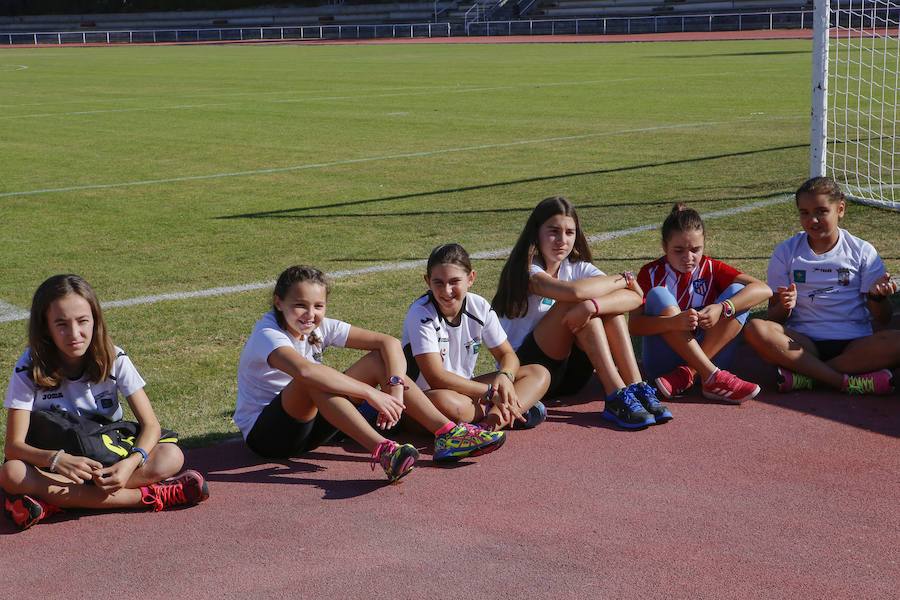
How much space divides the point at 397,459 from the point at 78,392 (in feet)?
4.10

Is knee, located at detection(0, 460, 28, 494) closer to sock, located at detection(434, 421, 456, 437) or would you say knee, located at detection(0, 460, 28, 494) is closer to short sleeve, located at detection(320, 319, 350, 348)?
short sleeve, located at detection(320, 319, 350, 348)

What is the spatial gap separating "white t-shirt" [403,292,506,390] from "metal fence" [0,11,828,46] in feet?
163

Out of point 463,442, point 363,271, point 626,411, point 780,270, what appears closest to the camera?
point 463,442

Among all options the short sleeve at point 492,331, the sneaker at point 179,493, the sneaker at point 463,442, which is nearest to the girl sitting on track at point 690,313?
the short sleeve at point 492,331

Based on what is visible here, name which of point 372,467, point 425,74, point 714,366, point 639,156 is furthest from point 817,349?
point 425,74

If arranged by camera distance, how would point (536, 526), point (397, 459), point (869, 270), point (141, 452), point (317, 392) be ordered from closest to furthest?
point (536, 526) < point (141, 452) < point (397, 459) < point (317, 392) < point (869, 270)

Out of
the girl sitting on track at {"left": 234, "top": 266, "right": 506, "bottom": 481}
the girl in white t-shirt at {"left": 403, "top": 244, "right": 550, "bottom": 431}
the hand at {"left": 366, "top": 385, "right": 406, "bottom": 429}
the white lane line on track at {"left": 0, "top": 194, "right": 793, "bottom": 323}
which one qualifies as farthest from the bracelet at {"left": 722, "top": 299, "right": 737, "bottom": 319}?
the white lane line on track at {"left": 0, "top": 194, "right": 793, "bottom": 323}

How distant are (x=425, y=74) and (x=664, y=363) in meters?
26.9

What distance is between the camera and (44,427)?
4.48 m

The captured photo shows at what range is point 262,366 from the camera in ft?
16.5

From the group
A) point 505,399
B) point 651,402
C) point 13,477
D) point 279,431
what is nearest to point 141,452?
point 13,477

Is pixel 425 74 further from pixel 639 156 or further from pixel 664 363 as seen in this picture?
pixel 664 363

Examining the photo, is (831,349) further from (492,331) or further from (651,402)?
(492,331)

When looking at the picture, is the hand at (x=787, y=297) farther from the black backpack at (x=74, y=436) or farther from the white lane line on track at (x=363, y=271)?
the white lane line on track at (x=363, y=271)
